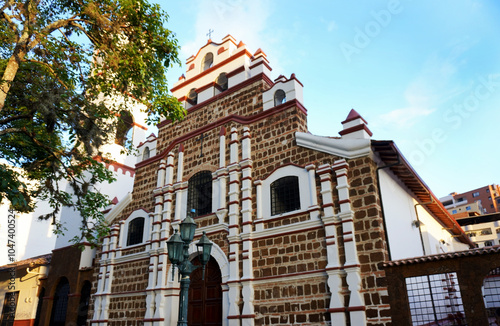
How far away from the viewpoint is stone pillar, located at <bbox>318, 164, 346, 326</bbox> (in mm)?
9385

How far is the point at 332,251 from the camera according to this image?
32.8 ft

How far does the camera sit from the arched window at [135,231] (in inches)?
617

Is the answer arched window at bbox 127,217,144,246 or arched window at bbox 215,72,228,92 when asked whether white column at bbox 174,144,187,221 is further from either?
arched window at bbox 215,72,228,92

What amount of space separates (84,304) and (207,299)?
7.43m

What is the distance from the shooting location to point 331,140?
1096 cm

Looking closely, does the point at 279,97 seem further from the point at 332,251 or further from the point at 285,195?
the point at 332,251

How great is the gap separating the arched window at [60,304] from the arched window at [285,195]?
39.6ft

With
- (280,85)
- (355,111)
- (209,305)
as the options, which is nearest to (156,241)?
(209,305)

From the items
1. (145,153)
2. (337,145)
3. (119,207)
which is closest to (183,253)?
(337,145)

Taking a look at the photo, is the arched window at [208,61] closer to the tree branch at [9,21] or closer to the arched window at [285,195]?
the arched window at [285,195]

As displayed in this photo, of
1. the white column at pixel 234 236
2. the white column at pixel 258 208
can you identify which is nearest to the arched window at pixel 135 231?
the white column at pixel 234 236

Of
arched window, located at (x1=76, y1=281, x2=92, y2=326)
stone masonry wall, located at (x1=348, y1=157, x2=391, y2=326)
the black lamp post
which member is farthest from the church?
arched window, located at (x1=76, y1=281, x2=92, y2=326)

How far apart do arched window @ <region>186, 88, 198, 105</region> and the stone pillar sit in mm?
7469

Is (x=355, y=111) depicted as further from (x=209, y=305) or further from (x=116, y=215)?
(x=116, y=215)
